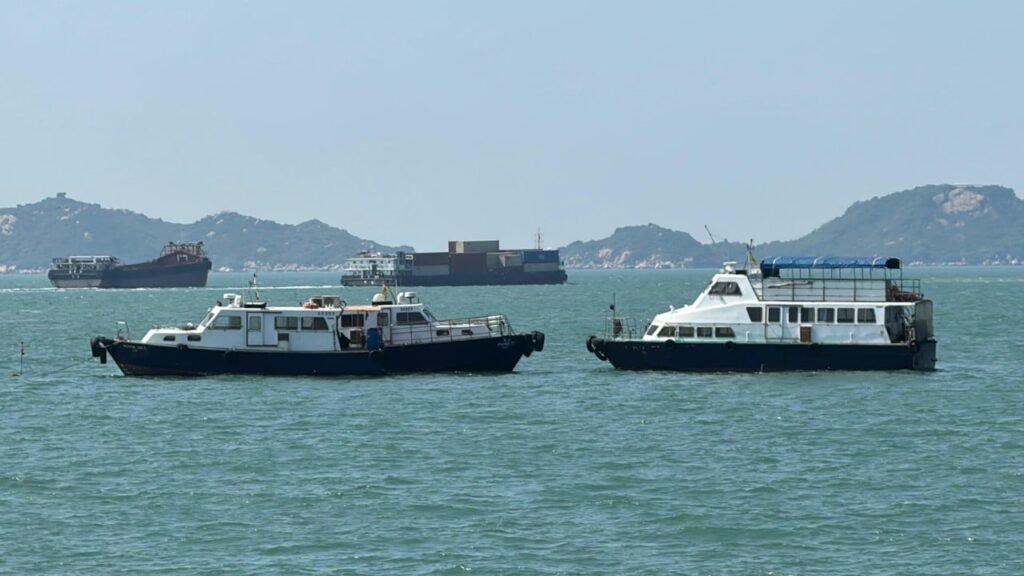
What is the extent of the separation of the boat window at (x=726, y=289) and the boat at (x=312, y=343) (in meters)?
8.02

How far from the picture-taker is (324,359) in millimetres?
69750

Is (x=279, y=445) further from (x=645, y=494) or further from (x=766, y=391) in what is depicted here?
(x=766, y=391)

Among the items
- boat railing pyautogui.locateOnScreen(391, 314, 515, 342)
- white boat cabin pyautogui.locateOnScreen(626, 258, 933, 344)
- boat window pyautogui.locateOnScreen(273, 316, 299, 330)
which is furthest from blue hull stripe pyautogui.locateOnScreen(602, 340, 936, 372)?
boat window pyautogui.locateOnScreen(273, 316, 299, 330)

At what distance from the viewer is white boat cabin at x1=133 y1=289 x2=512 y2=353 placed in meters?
69.4

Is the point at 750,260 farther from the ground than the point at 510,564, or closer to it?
farther from the ground

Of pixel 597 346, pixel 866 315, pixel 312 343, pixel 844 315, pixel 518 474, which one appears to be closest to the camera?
pixel 518 474

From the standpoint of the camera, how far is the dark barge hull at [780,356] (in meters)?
67.4

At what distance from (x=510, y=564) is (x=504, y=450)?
15.2m

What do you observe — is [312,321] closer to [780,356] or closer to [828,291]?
[780,356]

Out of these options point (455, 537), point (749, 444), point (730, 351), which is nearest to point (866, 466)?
point (749, 444)

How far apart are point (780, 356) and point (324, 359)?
1856 cm

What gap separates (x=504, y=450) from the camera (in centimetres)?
5047

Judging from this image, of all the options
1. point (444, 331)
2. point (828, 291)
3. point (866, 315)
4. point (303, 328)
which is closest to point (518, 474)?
point (303, 328)

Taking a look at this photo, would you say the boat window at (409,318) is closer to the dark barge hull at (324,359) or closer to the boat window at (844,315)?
the dark barge hull at (324,359)
